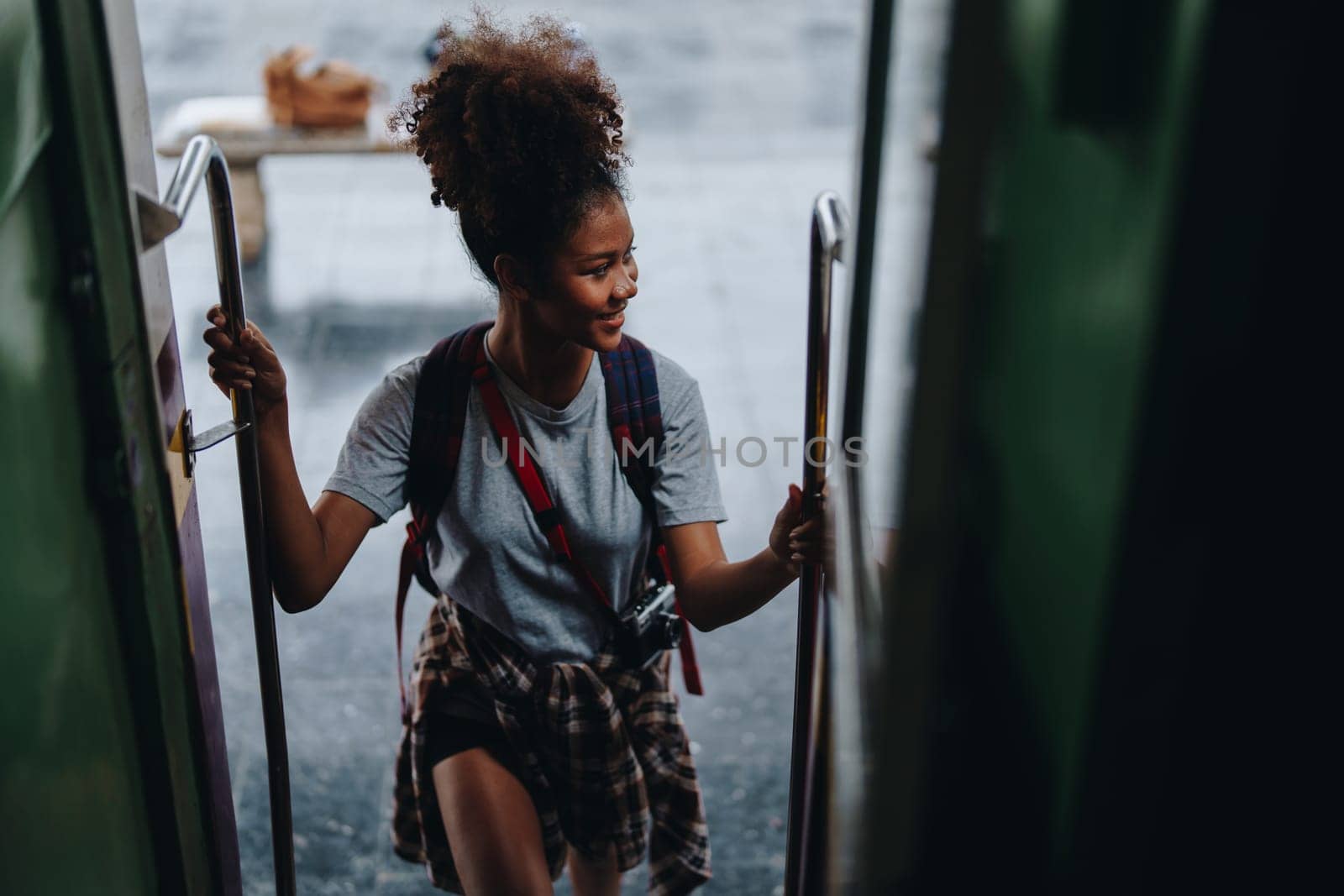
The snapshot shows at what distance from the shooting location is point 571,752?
6.73ft

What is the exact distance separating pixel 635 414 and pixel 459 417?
0.79 ft

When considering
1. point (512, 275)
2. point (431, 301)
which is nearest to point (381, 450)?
point (512, 275)

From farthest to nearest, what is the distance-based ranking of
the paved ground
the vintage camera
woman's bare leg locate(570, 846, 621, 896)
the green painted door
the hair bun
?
the paved ground < woman's bare leg locate(570, 846, 621, 896) < the vintage camera < the hair bun < the green painted door

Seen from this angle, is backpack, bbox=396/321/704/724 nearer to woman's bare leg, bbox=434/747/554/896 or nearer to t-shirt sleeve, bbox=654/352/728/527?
t-shirt sleeve, bbox=654/352/728/527

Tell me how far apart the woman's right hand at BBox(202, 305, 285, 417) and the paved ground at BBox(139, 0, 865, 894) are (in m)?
0.35

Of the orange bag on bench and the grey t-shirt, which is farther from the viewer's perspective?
the orange bag on bench

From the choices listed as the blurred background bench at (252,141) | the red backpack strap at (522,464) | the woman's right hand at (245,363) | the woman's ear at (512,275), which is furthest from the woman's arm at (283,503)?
the blurred background bench at (252,141)

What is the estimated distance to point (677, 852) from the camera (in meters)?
2.26

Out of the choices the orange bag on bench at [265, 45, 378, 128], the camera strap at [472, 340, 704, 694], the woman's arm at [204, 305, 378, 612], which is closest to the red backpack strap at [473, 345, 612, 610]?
the camera strap at [472, 340, 704, 694]

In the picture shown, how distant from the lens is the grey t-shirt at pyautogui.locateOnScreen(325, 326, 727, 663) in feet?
6.37

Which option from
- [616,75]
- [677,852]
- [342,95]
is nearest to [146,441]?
[677,852]

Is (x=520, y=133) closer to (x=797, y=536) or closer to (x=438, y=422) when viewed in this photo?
(x=438, y=422)

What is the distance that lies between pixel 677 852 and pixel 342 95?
4083 mm

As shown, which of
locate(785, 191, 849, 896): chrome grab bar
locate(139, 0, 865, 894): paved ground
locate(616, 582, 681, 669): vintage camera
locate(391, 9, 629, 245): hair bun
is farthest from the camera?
locate(139, 0, 865, 894): paved ground
